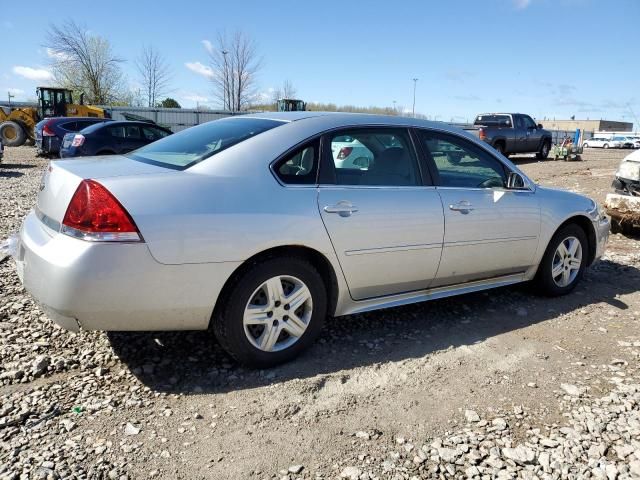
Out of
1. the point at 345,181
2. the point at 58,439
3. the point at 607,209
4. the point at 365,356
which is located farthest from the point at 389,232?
the point at 607,209

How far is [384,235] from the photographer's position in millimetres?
3447

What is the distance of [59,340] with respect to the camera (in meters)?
3.49

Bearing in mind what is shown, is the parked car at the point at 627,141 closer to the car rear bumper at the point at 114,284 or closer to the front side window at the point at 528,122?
the front side window at the point at 528,122

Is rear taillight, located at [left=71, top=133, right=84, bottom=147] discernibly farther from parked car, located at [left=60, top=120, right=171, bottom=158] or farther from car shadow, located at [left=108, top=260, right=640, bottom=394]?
car shadow, located at [left=108, top=260, right=640, bottom=394]

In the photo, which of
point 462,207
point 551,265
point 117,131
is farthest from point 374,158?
point 117,131

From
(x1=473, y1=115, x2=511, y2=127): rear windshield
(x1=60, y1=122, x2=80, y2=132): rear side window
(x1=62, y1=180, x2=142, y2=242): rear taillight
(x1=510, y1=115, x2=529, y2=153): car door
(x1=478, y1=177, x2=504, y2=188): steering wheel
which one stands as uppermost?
(x1=473, y1=115, x2=511, y2=127): rear windshield

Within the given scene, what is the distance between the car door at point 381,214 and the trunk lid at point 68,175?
1.07 metres

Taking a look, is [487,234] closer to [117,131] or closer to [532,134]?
[117,131]

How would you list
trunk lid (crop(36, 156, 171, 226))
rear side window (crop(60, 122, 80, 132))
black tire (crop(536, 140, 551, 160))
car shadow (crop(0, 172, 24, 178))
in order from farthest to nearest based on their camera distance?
1. black tire (crop(536, 140, 551, 160))
2. rear side window (crop(60, 122, 80, 132))
3. car shadow (crop(0, 172, 24, 178))
4. trunk lid (crop(36, 156, 171, 226))

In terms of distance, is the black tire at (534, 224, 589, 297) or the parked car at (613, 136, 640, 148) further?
the parked car at (613, 136, 640, 148)

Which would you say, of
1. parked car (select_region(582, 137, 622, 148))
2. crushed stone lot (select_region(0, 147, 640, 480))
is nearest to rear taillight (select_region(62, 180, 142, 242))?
crushed stone lot (select_region(0, 147, 640, 480))

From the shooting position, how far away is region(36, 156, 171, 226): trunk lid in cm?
280

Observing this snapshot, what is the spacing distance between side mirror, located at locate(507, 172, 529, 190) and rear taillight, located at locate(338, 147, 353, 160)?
1495 mm

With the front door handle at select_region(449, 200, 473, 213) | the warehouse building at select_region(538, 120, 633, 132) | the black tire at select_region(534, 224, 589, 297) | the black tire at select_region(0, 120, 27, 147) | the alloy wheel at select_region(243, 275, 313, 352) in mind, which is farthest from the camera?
the warehouse building at select_region(538, 120, 633, 132)
